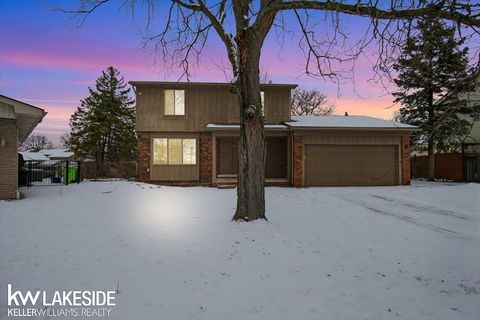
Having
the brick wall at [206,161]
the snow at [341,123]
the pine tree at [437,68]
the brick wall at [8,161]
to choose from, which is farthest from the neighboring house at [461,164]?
the brick wall at [8,161]

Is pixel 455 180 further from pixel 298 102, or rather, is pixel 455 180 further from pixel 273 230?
pixel 298 102

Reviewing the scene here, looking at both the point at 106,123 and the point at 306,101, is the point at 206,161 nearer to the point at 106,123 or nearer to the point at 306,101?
the point at 106,123

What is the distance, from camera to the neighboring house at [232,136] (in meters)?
16.9

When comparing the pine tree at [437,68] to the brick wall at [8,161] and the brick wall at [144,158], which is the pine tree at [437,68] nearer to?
the brick wall at [8,161]

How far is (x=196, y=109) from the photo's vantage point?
17750 mm

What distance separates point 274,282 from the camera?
457 cm

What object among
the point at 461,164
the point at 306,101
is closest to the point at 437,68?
the point at 461,164

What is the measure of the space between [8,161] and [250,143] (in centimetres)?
925

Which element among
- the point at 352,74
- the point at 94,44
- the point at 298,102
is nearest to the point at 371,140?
the point at 352,74

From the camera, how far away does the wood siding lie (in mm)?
17547

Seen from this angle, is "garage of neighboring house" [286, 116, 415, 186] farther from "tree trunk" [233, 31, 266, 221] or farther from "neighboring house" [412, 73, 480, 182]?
"tree trunk" [233, 31, 266, 221]

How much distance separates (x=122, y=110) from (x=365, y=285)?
32.2 m

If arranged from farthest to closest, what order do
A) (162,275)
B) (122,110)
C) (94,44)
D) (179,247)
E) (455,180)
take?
(122,110) → (455,180) → (94,44) → (179,247) → (162,275)

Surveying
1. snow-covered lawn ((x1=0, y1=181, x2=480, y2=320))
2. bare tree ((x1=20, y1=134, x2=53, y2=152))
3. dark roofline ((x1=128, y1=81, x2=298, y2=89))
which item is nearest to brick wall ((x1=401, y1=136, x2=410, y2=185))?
dark roofline ((x1=128, y1=81, x2=298, y2=89))
